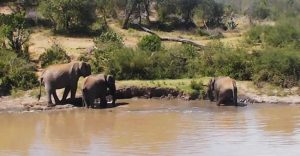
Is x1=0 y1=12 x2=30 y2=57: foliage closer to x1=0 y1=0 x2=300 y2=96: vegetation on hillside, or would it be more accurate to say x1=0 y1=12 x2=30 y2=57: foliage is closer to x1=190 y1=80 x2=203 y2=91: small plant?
x1=0 y1=0 x2=300 y2=96: vegetation on hillside

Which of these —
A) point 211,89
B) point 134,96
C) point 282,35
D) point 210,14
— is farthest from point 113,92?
point 210,14

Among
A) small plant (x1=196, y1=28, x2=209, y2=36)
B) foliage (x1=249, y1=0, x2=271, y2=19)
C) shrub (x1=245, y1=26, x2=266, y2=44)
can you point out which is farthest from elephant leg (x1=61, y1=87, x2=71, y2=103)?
foliage (x1=249, y1=0, x2=271, y2=19)

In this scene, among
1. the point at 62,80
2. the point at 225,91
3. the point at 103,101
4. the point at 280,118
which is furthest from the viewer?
the point at 62,80

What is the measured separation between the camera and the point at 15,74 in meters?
22.6

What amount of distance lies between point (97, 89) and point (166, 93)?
2708mm

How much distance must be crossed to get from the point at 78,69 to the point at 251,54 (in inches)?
270

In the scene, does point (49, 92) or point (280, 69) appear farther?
point (280, 69)

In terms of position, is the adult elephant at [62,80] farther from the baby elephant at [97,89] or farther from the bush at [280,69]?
the bush at [280,69]

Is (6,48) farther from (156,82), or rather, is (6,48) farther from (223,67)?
(223,67)

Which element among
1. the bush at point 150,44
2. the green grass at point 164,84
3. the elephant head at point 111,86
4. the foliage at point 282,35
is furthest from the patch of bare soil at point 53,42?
the foliage at point 282,35

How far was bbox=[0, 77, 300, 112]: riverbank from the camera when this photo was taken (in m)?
21.0

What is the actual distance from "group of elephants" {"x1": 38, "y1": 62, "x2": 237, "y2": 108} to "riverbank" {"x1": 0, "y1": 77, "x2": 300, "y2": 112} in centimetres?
50

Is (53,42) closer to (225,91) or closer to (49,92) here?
(49,92)

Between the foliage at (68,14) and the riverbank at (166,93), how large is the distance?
36.4 feet
